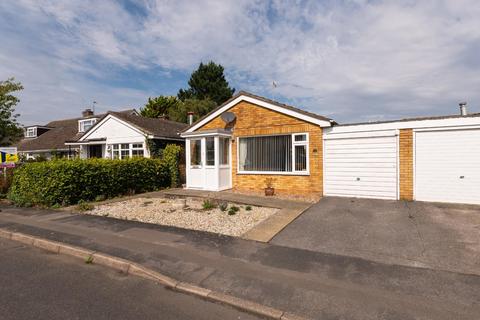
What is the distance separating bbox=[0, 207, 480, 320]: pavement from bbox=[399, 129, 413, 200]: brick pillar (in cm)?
575

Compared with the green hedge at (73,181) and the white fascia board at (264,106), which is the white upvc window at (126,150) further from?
the white fascia board at (264,106)

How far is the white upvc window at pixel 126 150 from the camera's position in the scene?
1705cm

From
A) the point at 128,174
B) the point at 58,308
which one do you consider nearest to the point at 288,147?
the point at 128,174

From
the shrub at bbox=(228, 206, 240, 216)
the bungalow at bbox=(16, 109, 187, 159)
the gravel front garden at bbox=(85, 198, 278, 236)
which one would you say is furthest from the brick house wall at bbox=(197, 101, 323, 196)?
the bungalow at bbox=(16, 109, 187, 159)

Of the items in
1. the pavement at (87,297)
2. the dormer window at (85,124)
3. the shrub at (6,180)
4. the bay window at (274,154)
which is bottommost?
the pavement at (87,297)

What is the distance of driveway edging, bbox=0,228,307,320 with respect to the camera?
349 cm

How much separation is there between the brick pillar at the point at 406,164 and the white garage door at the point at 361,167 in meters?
0.21

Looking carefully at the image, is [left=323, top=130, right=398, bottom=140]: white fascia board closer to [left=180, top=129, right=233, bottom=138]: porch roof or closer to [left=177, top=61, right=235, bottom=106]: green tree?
[left=180, top=129, right=233, bottom=138]: porch roof

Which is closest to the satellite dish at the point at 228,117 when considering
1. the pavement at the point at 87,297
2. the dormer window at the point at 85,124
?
the pavement at the point at 87,297

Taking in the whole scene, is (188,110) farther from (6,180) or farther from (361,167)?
→ (361,167)

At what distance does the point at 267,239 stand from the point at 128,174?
8720 mm

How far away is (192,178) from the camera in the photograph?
13.6 metres

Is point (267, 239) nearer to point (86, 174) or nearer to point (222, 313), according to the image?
point (222, 313)

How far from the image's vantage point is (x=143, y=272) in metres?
4.58
